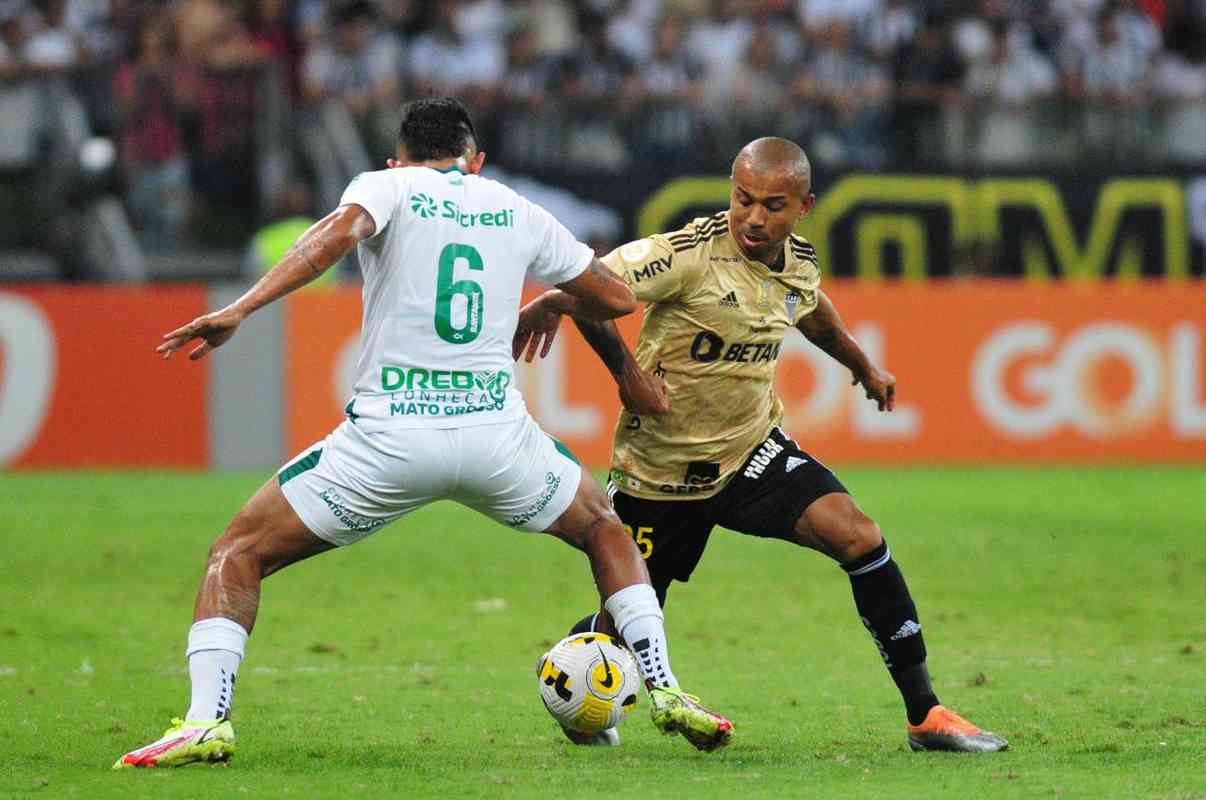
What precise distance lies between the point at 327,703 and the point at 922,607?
3849 millimetres

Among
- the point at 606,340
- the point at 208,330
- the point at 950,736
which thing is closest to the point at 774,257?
the point at 606,340

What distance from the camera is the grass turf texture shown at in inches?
244

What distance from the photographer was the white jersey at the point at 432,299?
6145 mm

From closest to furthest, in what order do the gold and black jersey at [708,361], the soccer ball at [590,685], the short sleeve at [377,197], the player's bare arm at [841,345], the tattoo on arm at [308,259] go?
the tattoo on arm at [308,259] < the short sleeve at [377,197] < the soccer ball at [590,685] < the gold and black jersey at [708,361] < the player's bare arm at [841,345]

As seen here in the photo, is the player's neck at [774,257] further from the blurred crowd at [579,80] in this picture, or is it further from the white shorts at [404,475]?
the blurred crowd at [579,80]

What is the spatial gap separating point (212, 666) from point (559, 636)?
3592mm

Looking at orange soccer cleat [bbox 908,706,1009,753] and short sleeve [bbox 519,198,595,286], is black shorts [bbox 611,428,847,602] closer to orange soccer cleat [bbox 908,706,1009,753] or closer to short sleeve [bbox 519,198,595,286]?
orange soccer cleat [bbox 908,706,1009,753]

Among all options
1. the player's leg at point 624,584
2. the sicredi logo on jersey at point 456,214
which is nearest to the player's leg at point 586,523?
the player's leg at point 624,584

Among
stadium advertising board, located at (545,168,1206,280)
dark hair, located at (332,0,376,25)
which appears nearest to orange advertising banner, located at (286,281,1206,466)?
stadium advertising board, located at (545,168,1206,280)

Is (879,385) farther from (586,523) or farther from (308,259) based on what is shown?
(308,259)

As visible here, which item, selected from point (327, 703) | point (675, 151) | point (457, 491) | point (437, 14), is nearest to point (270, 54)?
point (437, 14)

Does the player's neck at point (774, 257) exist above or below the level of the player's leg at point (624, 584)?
above

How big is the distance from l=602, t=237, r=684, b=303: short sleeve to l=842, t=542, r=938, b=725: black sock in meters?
1.15

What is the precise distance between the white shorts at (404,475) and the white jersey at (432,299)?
6 cm
